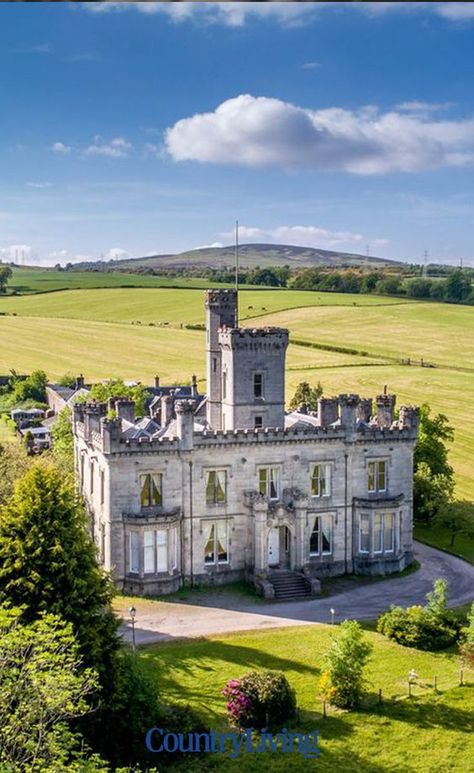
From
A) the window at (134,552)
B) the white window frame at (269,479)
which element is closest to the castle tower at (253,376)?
the white window frame at (269,479)

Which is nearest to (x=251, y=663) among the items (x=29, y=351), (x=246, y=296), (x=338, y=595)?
(x=338, y=595)

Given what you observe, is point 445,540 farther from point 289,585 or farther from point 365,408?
point 289,585

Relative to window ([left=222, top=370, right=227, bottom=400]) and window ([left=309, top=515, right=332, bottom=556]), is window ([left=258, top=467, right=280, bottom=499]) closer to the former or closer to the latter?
window ([left=309, top=515, right=332, bottom=556])

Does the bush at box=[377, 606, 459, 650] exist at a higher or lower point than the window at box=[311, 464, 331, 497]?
lower

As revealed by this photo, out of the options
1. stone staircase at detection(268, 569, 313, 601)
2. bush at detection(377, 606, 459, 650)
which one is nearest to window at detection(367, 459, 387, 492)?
stone staircase at detection(268, 569, 313, 601)

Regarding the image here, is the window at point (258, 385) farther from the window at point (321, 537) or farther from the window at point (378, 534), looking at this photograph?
the window at point (378, 534)

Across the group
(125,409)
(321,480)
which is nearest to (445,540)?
(321,480)

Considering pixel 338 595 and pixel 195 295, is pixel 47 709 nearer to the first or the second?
pixel 338 595
